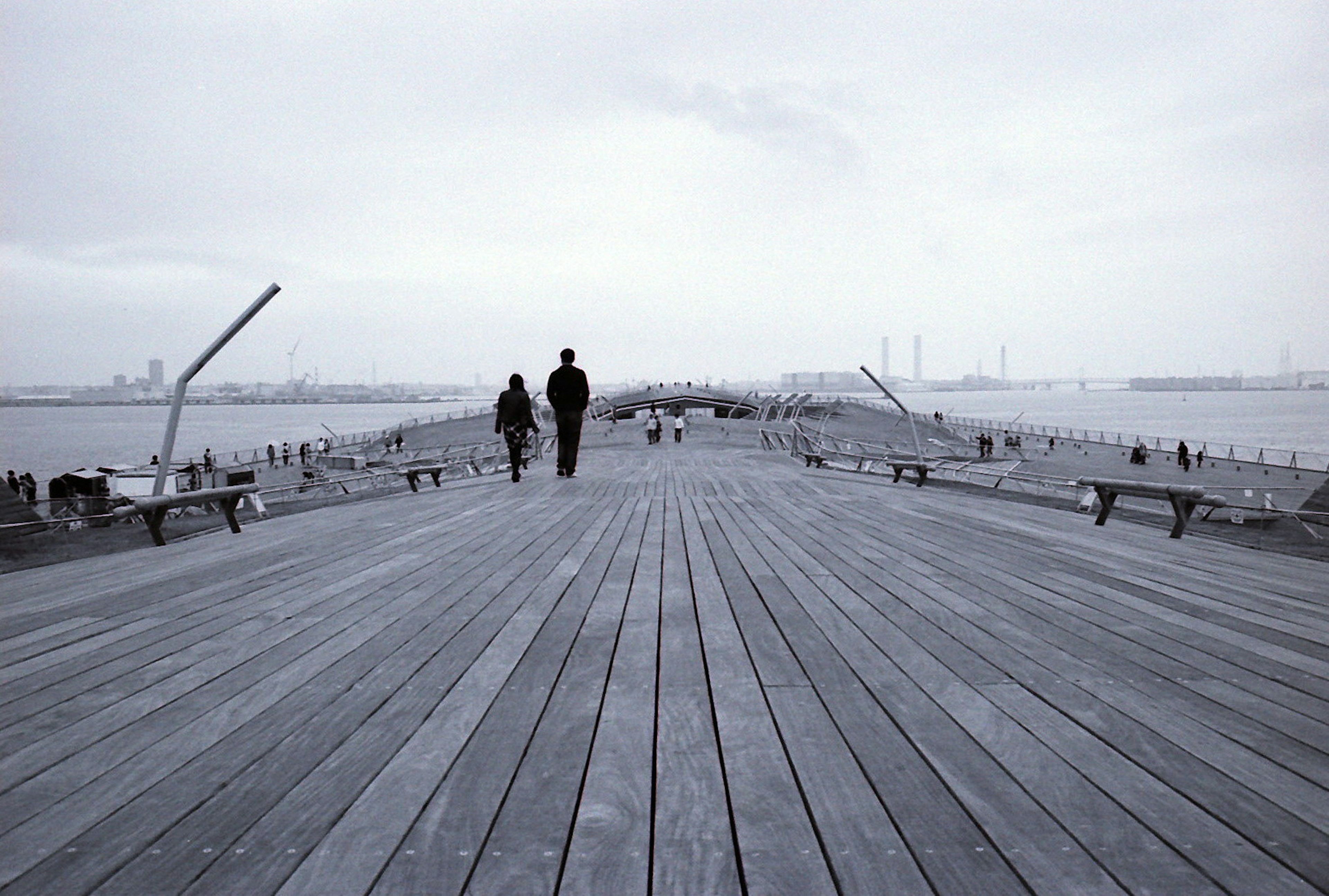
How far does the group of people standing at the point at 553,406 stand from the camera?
11.5 meters

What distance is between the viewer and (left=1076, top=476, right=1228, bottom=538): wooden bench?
22.4 ft

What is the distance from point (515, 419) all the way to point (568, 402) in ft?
2.72

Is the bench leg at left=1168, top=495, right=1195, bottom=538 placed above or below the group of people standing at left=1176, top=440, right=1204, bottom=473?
above

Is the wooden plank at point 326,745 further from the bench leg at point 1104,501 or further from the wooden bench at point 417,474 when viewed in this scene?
the wooden bench at point 417,474

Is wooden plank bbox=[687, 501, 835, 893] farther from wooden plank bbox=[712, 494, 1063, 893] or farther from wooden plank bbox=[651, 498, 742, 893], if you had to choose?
wooden plank bbox=[712, 494, 1063, 893]

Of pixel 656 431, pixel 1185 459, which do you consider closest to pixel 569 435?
pixel 656 431

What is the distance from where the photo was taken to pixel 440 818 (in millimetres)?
2023

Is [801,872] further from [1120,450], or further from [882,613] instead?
[1120,450]

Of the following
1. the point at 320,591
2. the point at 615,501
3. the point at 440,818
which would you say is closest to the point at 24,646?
the point at 320,591

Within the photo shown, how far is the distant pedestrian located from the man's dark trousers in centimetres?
44

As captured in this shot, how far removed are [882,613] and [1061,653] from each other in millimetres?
904

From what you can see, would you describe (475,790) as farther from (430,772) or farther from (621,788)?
(621,788)

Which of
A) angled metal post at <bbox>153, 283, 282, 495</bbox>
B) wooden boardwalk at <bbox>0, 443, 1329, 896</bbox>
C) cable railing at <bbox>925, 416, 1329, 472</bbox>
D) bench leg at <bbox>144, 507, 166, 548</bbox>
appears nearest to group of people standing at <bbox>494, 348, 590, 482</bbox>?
angled metal post at <bbox>153, 283, 282, 495</bbox>

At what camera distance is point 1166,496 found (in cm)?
708
